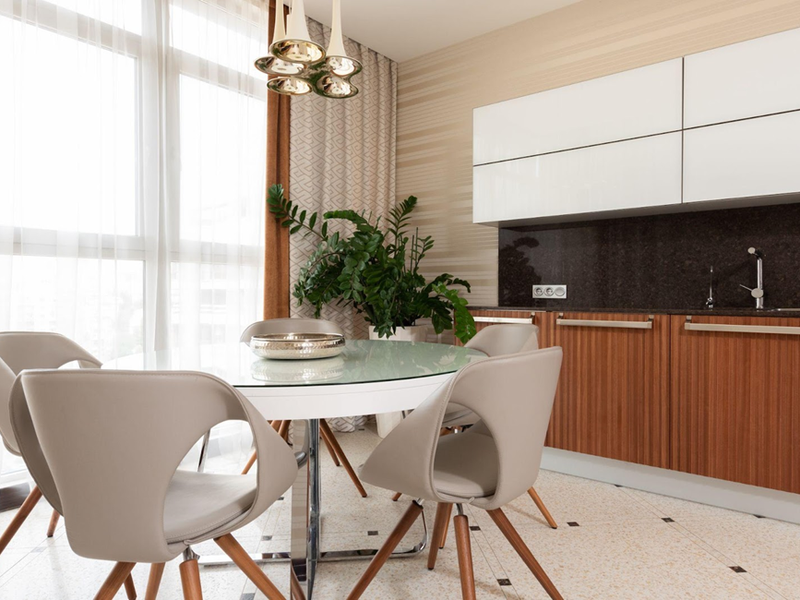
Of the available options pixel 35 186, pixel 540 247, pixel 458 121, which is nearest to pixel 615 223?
pixel 540 247

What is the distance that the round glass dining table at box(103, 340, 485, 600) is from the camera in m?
1.30

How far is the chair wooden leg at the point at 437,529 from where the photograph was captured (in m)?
1.75

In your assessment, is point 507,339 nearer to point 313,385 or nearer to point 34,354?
point 313,385

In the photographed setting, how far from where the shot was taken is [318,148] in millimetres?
3932

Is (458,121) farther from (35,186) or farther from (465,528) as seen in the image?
(465,528)

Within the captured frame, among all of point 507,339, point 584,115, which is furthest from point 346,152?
point 507,339

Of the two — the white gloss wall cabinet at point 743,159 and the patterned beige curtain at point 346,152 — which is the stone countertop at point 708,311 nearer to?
the white gloss wall cabinet at point 743,159

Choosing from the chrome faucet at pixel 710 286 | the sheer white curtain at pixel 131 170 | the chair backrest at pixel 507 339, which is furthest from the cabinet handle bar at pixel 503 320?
the sheer white curtain at pixel 131 170

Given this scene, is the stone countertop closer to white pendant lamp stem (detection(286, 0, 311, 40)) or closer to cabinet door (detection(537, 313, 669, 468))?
cabinet door (detection(537, 313, 669, 468))

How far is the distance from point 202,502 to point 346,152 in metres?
3.23

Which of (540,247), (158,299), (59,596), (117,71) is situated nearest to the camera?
(59,596)

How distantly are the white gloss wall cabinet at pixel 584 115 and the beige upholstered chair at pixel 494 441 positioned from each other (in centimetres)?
196

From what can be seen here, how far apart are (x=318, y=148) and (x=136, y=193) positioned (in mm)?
1401

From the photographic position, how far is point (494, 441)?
4.69 feet
